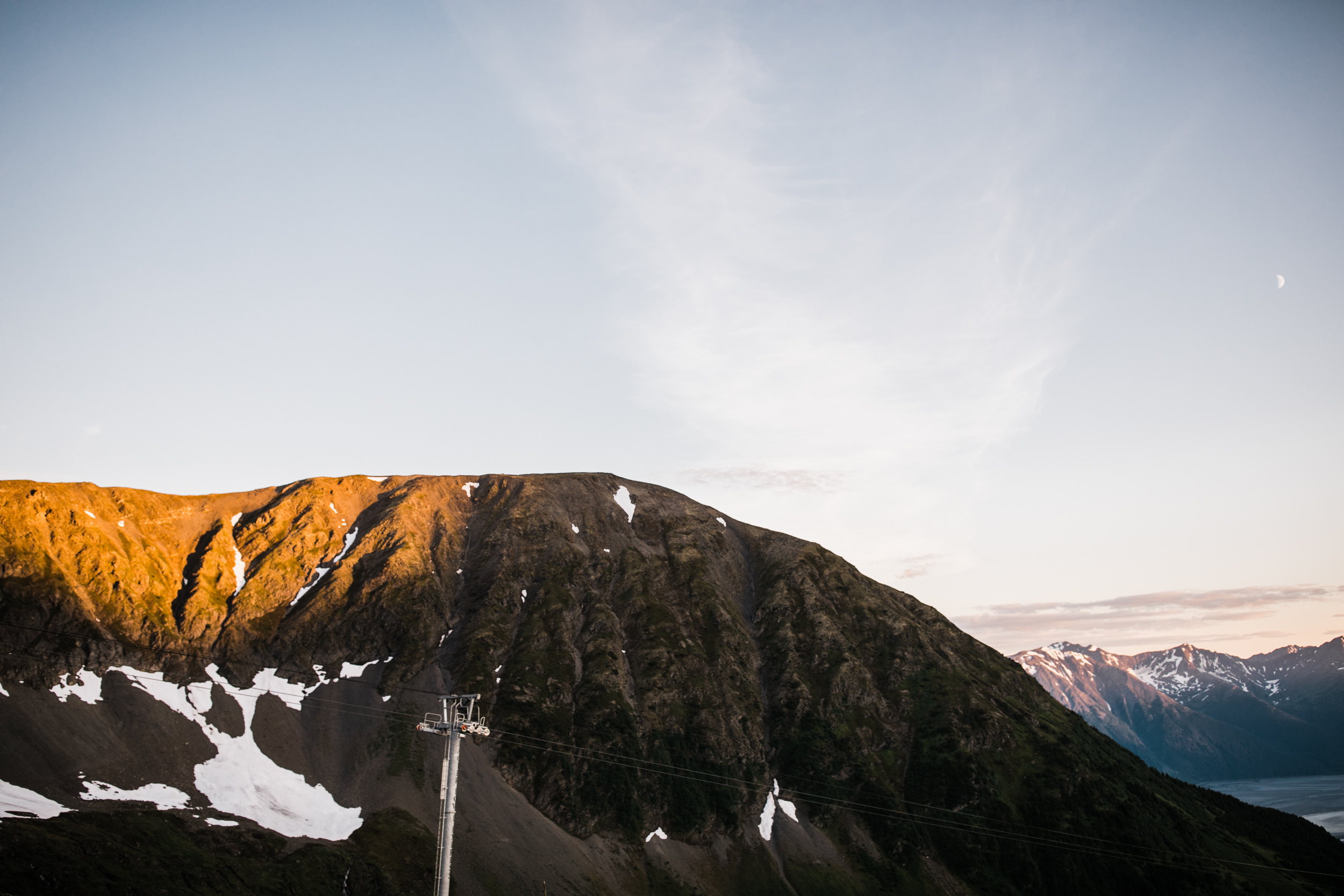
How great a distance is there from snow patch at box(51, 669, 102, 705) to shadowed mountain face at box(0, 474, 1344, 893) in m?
0.32

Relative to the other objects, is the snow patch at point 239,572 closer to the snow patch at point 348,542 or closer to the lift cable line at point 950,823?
the snow patch at point 348,542

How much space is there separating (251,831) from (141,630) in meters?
43.1

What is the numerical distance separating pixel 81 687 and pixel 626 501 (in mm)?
100017

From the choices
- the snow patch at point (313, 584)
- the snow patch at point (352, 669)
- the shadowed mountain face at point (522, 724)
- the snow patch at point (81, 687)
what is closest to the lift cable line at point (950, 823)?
the shadowed mountain face at point (522, 724)

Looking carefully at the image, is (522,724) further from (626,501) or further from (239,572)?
(626,501)

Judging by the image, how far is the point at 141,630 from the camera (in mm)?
103938

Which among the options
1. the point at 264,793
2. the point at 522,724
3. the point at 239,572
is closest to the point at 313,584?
the point at 239,572

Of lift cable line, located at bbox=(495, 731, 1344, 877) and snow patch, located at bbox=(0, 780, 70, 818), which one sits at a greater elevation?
snow patch, located at bbox=(0, 780, 70, 818)

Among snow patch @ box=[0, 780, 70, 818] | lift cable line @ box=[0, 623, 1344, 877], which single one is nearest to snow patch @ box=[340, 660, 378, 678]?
lift cable line @ box=[0, 623, 1344, 877]

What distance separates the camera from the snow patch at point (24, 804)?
218 ft

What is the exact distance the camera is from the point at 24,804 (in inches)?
2717

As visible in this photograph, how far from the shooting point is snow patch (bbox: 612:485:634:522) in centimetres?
16212

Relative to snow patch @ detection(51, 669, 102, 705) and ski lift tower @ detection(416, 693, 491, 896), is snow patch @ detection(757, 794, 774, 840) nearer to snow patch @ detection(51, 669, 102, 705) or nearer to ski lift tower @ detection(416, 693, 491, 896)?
ski lift tower @ detection(416, 693, 491, 896)

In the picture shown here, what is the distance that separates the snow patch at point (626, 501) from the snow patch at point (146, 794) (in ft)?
306
